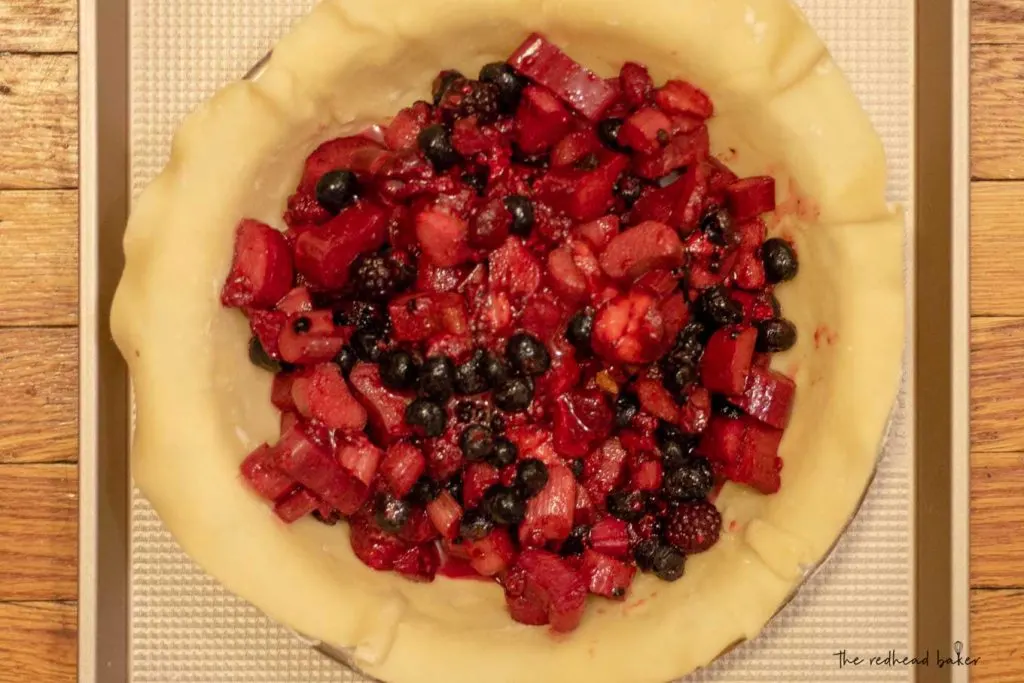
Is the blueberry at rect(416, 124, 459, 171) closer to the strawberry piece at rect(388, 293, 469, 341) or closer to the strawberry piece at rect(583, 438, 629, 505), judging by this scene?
the strawberry piece at rect(388, 293, 469, 341)

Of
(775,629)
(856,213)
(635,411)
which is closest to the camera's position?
(856,213)

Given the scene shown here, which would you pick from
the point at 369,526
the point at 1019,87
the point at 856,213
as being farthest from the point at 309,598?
the point at 1019,87

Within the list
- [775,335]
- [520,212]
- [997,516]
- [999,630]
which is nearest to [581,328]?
[520,212]

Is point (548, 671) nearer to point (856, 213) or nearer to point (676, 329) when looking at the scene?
point (676, 329)

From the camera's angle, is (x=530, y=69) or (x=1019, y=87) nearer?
(x=530, y=69)

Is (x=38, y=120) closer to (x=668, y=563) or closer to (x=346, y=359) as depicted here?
(x=346, y=359)
